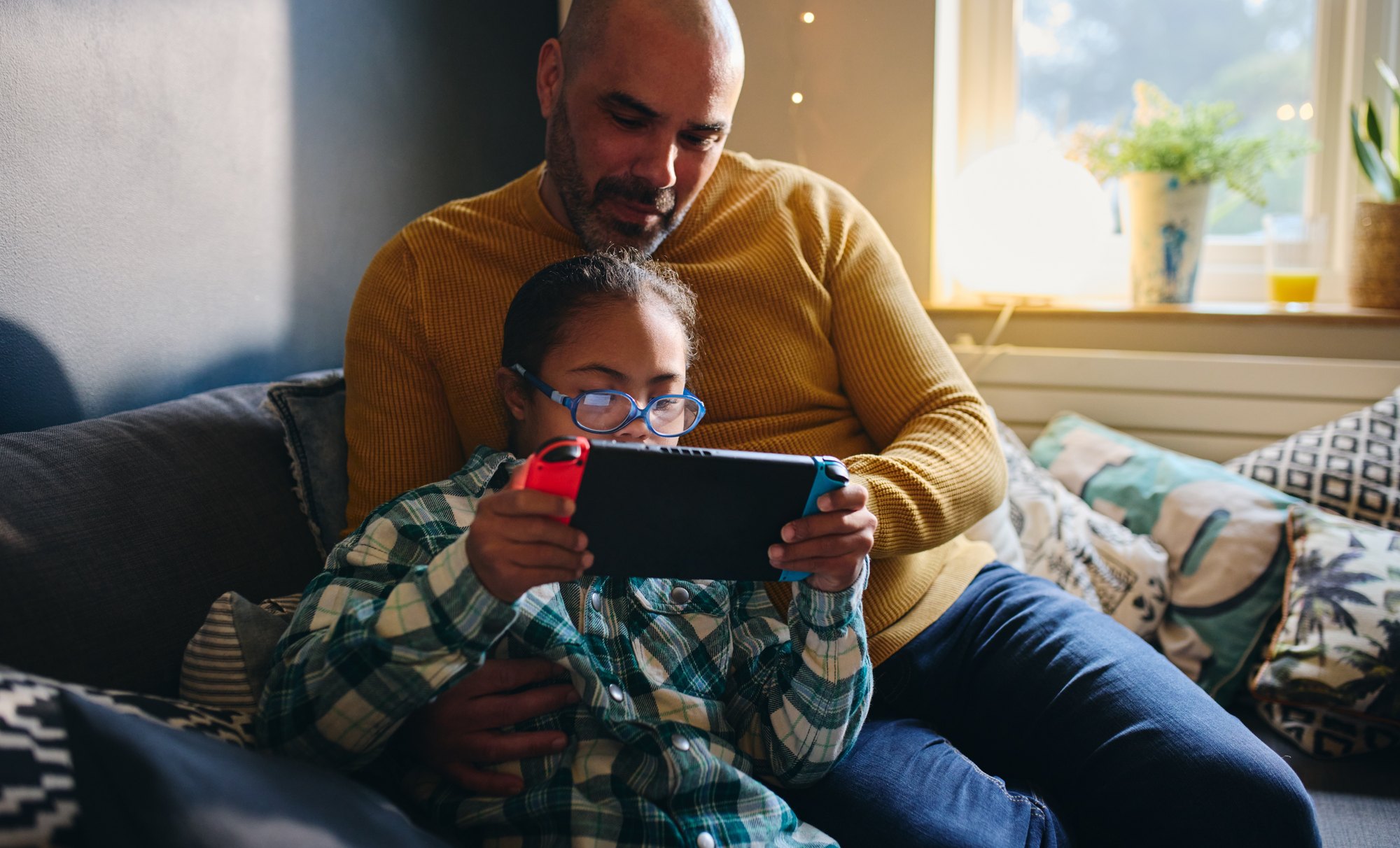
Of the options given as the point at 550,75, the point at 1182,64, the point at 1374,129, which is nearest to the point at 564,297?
the point at 550,75

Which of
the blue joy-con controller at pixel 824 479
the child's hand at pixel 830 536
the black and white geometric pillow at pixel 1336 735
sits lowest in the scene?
the black and white geometric pillow at pixel 1336 735

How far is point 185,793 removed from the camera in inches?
25.0

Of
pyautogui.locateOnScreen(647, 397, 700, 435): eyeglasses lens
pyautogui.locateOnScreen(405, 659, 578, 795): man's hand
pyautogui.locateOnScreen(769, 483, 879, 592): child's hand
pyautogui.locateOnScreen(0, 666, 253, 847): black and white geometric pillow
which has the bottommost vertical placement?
pyautogui.locateOnScreen(405, 659, 578, 795): man's hand

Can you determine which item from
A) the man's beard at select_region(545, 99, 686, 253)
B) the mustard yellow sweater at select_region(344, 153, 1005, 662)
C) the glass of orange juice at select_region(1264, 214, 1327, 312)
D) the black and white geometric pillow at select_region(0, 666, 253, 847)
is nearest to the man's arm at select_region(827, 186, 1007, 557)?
the mustard yellow sweater at select_region(344, 153, 1005, 662)

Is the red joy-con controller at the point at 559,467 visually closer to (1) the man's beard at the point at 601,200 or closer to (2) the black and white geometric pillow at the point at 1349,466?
(1) the man's beard at the point at 601,200

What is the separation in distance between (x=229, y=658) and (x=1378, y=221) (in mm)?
2328

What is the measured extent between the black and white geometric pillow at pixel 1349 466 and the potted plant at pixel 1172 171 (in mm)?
583

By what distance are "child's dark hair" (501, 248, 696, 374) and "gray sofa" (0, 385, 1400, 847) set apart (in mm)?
361

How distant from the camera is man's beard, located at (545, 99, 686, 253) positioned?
4.53ft

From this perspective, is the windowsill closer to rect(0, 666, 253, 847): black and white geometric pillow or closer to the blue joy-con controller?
the blue joy-con controller

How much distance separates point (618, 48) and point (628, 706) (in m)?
0.85

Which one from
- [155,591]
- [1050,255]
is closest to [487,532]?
[155,591]

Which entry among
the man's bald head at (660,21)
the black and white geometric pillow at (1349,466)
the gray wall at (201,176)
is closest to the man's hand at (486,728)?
the gray wall at (201,176)

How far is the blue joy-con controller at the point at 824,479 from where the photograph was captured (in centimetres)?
91
